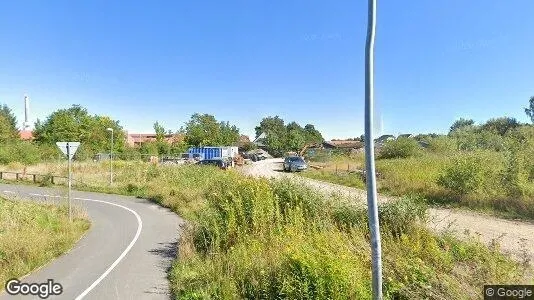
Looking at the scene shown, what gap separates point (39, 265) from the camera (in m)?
9.27

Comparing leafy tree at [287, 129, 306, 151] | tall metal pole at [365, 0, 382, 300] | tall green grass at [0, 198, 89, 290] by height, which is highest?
leafy tree at [287, 129, 306, 151]

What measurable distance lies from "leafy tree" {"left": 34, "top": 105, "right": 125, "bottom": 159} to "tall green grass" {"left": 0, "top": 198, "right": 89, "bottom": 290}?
155 ft

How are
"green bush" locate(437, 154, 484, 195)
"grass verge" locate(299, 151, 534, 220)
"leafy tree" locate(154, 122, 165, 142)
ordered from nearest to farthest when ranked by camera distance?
"grass verge" locate(299, 151, 534, 220), "green bush" locate(437, 154, 484, 195), "leafy tree" locate(154, 122, 165, 142)

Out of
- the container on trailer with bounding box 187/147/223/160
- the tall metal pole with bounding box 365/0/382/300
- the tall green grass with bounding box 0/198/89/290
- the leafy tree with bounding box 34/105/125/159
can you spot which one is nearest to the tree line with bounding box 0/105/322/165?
the leafy tree with bounding box 34/105/125/159

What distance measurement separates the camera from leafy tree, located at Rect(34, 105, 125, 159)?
5703cm

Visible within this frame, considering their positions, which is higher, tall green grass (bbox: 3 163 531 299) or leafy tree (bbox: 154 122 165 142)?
leafy tree (bbox: 154 122 165 142)

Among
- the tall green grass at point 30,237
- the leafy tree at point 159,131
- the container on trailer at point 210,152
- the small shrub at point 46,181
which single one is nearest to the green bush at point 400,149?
the container on trailer at point 210,152

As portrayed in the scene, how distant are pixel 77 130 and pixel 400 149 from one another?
55.8 m

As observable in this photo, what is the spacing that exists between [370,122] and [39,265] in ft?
34.3

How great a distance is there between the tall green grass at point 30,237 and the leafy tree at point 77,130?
47223mm

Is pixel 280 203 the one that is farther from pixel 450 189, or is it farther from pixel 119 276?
pixel 450 189

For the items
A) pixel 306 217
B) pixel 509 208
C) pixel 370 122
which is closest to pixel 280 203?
pixel 306 217

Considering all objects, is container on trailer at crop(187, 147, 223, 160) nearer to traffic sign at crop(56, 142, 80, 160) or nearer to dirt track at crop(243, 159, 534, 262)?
traffic sign at crop(56, 142, 80, 160)

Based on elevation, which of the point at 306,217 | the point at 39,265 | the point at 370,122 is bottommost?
the point at 39,265
